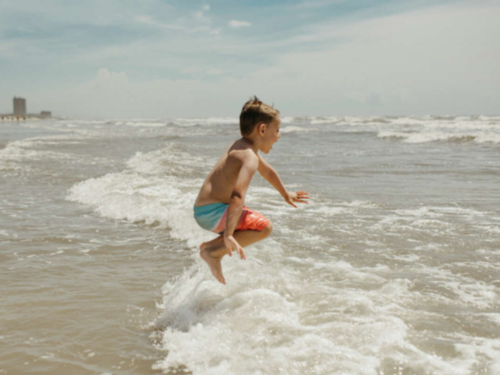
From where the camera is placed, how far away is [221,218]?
3531 millimetres

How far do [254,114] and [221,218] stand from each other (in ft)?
2.75

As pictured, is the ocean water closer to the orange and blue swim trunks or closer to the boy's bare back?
the orange and blue swim trunks

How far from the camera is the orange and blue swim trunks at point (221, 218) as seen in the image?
3.54 m

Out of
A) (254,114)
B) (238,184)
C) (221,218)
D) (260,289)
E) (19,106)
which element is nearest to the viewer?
(238,184)

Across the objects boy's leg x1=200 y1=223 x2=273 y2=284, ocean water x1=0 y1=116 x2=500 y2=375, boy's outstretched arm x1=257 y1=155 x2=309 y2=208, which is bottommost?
ocean water x1=0 y1=116 x2=500 y2=375

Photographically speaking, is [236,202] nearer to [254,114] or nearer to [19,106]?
[254,114]

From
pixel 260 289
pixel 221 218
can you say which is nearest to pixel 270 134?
pixel 221 218

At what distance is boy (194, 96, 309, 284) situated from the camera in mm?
3318

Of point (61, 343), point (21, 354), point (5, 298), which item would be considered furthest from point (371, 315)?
point (5, 298)

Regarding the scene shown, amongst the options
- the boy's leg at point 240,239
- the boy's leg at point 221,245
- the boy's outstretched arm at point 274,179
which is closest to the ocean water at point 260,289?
the boy's leg at point 221,245

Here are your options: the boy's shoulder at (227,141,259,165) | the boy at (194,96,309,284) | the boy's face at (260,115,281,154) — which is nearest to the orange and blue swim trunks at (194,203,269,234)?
the boy at (194,96,309,284)

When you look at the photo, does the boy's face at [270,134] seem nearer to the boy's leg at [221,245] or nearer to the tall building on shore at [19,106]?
the boy's leg at [221,245]

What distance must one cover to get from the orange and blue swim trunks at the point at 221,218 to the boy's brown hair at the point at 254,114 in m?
0.62

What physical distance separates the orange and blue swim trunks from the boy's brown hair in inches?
24.5
